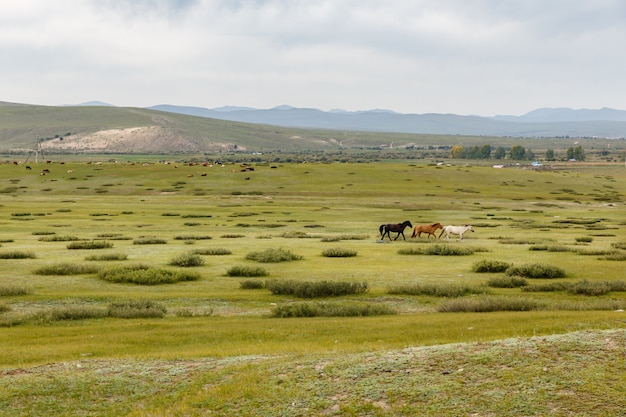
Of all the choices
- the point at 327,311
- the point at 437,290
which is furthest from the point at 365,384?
the point at 437,290

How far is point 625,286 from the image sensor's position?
2547 centimetres

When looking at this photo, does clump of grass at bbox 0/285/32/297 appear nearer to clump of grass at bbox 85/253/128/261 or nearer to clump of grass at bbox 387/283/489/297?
clump of grass at bbox 85/253/128/261

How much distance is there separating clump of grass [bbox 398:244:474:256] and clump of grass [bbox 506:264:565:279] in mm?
7940

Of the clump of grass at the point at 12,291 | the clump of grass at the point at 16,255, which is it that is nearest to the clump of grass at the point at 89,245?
the clump of grass at the point at 16,255

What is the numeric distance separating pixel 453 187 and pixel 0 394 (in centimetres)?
11244

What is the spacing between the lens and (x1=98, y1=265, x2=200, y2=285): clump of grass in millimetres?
27188

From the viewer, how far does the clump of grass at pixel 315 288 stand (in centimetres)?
2458

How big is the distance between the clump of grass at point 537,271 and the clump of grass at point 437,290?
4125 millimetres

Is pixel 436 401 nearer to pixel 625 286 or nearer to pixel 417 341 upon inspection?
pixel 417 341

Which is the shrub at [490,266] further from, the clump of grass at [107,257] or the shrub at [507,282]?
the clump of grass at [107,257]

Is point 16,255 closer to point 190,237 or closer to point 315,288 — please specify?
point 190,237

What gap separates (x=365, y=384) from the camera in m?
11.4

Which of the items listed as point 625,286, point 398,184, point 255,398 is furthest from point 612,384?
point 398,184

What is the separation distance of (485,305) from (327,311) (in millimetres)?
5316
